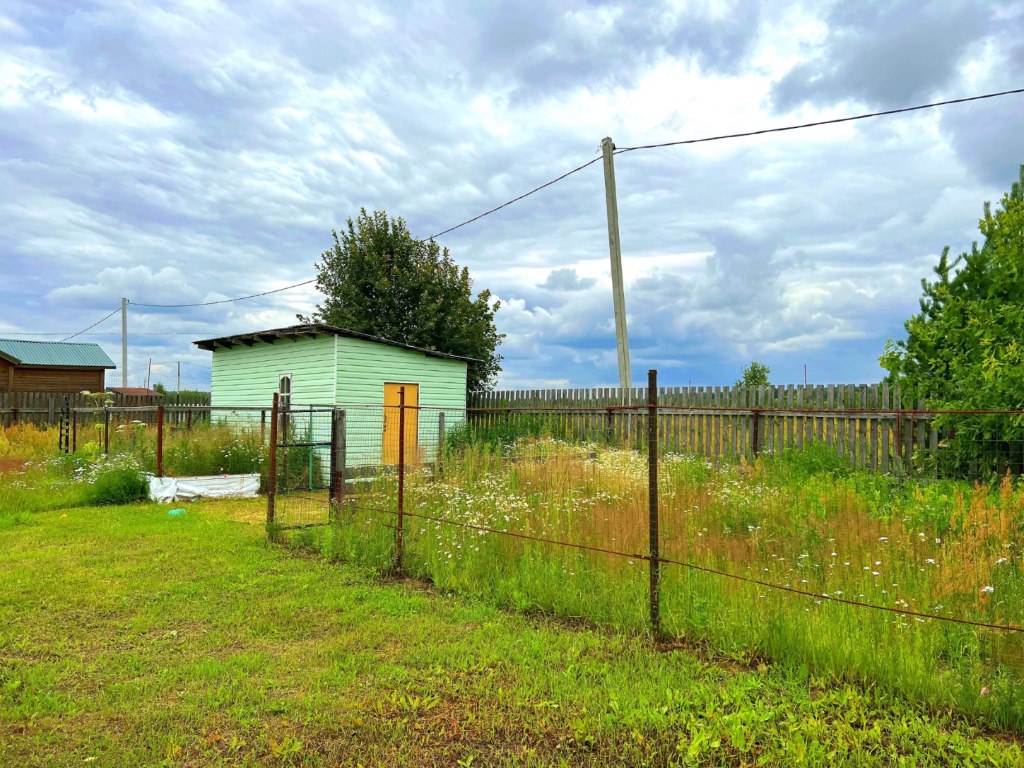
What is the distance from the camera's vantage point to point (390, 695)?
367cm

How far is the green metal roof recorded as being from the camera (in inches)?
1351

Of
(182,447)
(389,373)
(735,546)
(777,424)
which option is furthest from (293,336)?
(735,546)

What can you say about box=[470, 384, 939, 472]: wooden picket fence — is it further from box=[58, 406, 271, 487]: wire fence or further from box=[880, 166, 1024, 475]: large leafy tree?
box=[58, 406, 271, 487]: wire fence

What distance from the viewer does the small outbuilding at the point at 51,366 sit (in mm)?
32188

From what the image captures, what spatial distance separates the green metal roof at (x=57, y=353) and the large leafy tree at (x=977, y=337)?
3822 cm

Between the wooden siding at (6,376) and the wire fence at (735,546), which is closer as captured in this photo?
the wire fence at (735,546)

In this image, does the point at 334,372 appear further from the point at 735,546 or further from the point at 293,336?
the point at 735,546

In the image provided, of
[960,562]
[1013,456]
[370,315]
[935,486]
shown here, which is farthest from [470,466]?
[370,315]

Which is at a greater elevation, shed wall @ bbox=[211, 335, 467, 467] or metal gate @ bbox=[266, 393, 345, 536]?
shed wall @ bbox=[211, 335, 467, 467]

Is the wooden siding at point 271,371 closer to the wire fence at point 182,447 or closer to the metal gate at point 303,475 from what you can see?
the wire fence at point 182,447

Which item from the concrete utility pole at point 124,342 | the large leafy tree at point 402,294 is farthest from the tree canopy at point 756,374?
the concrete utility pole at point 124,342

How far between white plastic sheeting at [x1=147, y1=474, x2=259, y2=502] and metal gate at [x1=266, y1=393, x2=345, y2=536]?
803mm

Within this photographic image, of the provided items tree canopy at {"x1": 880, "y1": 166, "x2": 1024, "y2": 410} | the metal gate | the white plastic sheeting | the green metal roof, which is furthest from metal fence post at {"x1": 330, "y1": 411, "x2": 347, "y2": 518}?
the green metal roof

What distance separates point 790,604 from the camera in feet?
14.3
